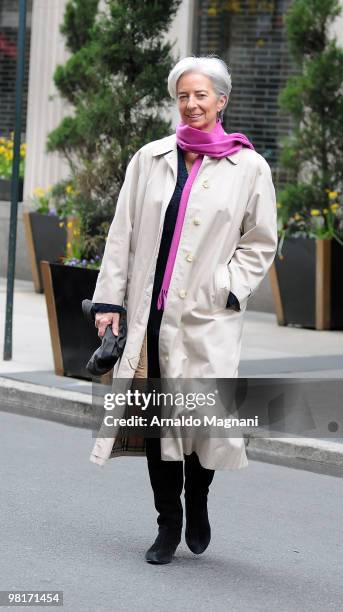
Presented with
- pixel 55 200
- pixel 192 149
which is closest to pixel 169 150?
pixel 192 149

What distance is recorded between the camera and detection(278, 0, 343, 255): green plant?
12.9 metres

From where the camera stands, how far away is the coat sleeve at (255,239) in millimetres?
5184

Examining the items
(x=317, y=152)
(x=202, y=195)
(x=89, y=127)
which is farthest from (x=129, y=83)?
(x=202, y=195)

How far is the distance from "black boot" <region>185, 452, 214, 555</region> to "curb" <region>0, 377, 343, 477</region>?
6.99ft

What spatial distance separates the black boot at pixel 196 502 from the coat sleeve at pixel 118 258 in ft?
2.25

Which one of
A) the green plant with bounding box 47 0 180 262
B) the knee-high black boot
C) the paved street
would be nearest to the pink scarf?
the knee-high black boot

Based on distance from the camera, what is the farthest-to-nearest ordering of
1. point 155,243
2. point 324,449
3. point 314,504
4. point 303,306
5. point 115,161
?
point 303,306, point 115,161, point 324,449, point 314,504, point 155,243

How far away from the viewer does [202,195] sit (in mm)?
5156

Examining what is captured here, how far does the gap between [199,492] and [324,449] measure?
230cm

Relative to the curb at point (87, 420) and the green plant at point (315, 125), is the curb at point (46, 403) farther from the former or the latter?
the green plant at point (315, 125)

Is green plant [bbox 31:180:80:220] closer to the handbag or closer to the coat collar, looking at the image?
the coat collar

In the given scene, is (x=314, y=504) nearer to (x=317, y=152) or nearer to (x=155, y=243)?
(x=155, y=243)

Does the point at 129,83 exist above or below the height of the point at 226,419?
above

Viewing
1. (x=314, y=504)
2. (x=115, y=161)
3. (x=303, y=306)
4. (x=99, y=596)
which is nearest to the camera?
(x=99, y=596)
